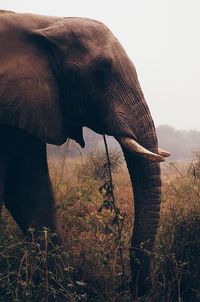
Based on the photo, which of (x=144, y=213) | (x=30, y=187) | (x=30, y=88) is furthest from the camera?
(x=30, y=187)

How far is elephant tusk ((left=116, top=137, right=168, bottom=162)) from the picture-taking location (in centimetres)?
272

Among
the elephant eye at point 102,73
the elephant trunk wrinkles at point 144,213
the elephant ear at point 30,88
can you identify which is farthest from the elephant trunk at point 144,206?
the elephant ear at point 30,88

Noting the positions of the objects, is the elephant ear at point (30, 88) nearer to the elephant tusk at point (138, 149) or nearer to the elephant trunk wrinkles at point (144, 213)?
the elephant tusk at point (138, 149)

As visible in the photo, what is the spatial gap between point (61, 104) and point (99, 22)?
1.99 ft

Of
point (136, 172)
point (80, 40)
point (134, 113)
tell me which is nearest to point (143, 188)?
point (136, 172)

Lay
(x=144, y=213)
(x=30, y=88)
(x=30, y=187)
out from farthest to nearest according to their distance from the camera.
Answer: (x=30, y=187)
(x=144, y=213)
(x=30, y=88)

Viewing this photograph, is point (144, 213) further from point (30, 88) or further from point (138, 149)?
point (30, 88)

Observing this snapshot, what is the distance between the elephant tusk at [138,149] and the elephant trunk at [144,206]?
84mm

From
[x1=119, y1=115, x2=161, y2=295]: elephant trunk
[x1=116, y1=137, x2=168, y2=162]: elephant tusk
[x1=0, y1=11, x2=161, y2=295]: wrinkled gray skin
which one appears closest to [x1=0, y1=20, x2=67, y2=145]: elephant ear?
[x1=0, y1=11, x2=161, y2=295]: wrinkled gray skin

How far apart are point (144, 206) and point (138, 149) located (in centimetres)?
38

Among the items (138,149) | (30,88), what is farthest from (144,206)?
(30,88)

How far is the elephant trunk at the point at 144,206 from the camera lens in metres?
2.85

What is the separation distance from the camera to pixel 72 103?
9.69ft

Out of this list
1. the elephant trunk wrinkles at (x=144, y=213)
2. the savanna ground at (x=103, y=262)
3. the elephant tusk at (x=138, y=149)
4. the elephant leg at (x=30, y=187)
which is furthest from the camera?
the elephant leg at (x=30, y=187)
